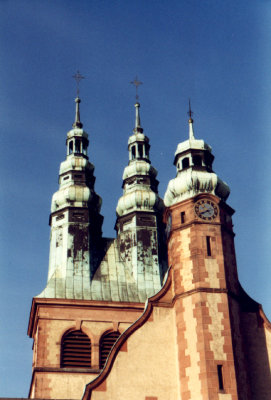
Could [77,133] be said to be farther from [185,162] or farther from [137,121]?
[185,162]

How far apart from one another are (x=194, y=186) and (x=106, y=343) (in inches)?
465

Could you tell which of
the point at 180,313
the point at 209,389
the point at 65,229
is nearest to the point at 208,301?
the point at 180,313

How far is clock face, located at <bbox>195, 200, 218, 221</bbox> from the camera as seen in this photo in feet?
116

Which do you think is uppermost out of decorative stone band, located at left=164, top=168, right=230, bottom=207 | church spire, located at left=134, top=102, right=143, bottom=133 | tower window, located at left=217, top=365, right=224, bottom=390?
church spire, located at left=134, top=102, right=143, bottom=133

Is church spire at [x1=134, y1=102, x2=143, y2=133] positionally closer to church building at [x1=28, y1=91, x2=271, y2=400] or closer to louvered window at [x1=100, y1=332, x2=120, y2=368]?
church building at [x1=28, y1=91, x2=271, y2=400]

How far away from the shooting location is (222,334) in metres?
32.6

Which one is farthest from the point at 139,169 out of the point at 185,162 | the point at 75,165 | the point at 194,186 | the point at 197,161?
the point at 194,186

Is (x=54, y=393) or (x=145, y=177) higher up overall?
(x=145, y=177)

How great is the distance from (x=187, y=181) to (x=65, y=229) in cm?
1314

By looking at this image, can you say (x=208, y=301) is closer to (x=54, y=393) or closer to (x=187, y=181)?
(x=187, y=181)

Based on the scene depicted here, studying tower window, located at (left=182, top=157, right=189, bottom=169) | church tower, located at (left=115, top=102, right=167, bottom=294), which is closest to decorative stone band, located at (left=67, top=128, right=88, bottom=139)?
church tower, located at (left=115, top=102, right=167, bottom=294)

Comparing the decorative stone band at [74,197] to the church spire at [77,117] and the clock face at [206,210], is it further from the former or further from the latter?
the clock face at [206,210]

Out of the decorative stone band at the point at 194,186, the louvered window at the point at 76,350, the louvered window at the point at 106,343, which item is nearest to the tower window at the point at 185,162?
the decorative stone band at the point at 194,186

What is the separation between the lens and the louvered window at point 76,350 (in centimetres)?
4281
